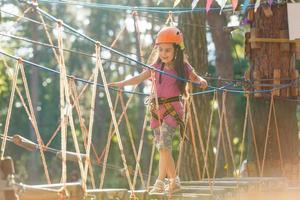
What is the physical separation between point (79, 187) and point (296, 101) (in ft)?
16.9

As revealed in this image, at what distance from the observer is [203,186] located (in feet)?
30.2

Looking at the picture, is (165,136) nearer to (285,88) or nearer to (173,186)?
(173,186)

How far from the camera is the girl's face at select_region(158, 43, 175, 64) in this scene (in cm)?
898

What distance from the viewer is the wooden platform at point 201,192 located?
246 inches

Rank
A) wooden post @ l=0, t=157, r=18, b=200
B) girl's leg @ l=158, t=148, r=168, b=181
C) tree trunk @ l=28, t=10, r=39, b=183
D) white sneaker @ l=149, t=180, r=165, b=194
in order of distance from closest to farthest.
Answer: wooden post @ l=0, t=157, r=18, b=200 → white sneaker @ l=149, t=180, r=165, b=194 → girl's leg @ l=158, t=148, r=168, b=181 → tree trunk @ l=28, t=10, r=39, b=183

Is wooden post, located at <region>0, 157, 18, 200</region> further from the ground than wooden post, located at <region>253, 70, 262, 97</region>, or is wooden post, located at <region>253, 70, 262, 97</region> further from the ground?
wooden post, located at <region>253, 70, 262, 97</region>

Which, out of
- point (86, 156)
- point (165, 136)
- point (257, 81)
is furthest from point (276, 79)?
point (86, 156)

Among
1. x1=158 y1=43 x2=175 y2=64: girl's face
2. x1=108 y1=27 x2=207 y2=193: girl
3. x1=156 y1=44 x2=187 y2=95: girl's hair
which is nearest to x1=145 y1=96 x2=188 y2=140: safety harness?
x1=108 y1=27 x2=207 y2=193: girl

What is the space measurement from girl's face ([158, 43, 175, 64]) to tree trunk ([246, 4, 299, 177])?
215cm

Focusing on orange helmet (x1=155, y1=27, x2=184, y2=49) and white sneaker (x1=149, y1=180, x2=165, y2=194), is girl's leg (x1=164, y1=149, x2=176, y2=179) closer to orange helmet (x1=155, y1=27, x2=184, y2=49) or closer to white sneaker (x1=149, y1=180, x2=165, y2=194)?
white sneaker (x1=149, y1=180, x2=165, y2=194)

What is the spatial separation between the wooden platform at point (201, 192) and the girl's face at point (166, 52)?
3.90 ft

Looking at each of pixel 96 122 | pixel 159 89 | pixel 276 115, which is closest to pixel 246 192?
pixel 159 89

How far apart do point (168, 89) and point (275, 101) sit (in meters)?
2.42

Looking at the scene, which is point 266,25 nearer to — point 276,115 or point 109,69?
point 276,115
